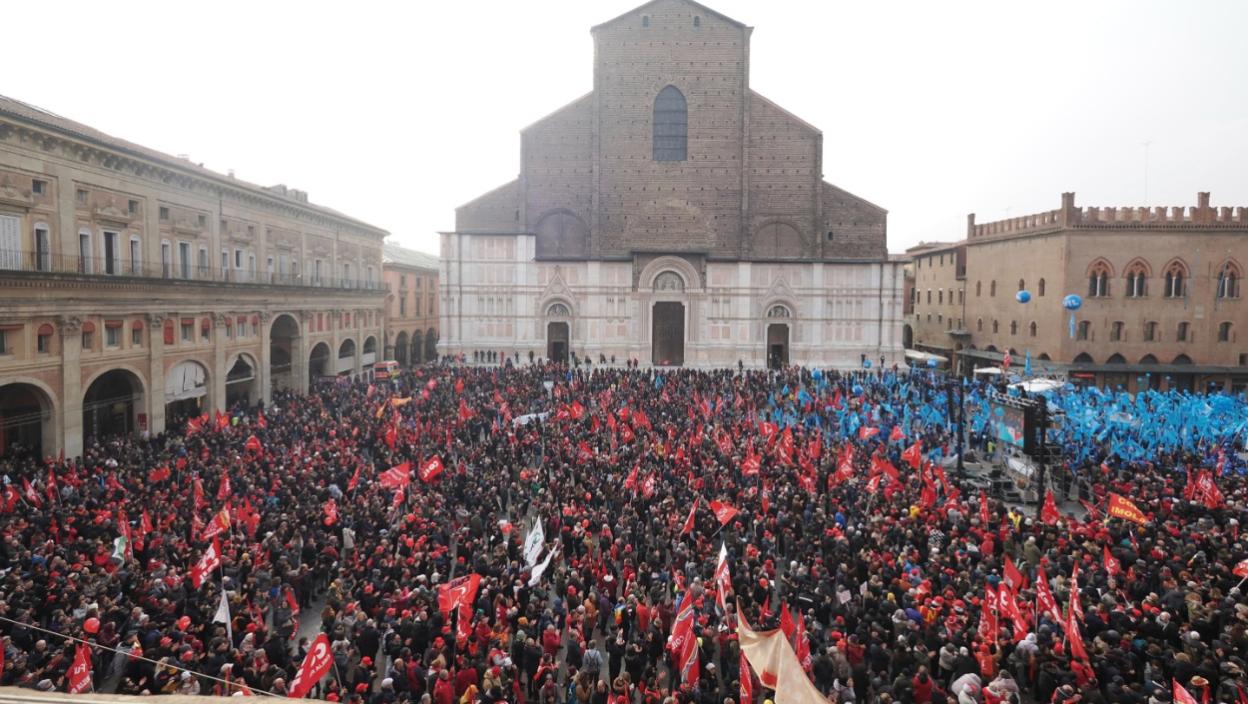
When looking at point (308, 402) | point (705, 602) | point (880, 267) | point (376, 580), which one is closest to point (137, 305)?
point (308, 402)

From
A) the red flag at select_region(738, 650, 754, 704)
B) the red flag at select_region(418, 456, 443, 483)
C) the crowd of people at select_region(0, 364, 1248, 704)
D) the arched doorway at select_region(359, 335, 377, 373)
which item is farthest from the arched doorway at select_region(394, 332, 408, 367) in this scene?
the red flag at select_region(738, 650, 754, 704)

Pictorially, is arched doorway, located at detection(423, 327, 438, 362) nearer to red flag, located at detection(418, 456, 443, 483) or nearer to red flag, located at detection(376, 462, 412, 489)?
red flag, located at detection(418, 456, 443, 483)

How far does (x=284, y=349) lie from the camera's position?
42.3 m

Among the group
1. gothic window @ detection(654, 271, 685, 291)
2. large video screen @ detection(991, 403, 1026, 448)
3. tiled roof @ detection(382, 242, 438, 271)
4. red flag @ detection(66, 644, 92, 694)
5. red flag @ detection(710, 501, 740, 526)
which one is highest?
tiled roof @ detection(382, 242, 438, 271)

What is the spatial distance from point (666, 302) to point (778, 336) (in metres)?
7.77

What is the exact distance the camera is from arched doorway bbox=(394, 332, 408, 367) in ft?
198

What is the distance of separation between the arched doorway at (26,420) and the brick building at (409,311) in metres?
30.3

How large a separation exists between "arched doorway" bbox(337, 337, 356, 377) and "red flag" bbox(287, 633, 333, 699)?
39020mm

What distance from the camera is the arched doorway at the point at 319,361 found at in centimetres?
4541

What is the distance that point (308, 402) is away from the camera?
107ft

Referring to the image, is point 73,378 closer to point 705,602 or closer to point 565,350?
point 705,602

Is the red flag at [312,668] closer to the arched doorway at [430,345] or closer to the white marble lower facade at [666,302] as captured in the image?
the white marble lower facade at [666,302]

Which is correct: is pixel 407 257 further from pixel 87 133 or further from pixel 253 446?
pixel 253 446

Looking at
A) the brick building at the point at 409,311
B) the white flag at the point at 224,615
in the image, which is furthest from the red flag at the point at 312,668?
the brick building at the point at 409,311
